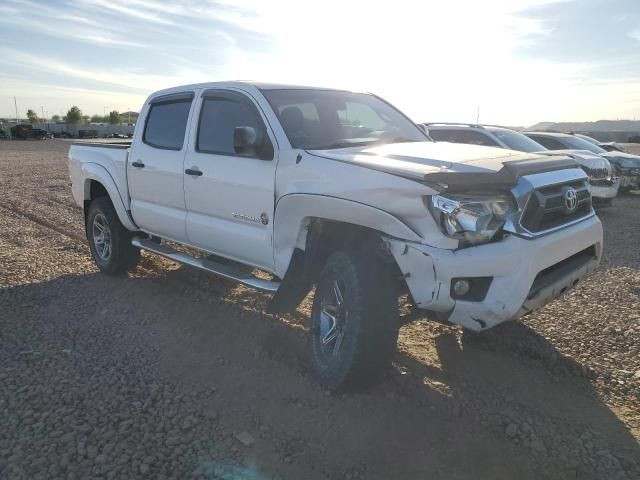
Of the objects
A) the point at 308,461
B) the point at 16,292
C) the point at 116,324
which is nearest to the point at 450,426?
the point at 308,461

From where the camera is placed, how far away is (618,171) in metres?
13.9

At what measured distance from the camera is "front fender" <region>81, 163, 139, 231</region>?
605cm

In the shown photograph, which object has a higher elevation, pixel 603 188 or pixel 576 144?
pixel 576 144

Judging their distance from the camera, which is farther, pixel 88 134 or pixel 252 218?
pixel 88 134

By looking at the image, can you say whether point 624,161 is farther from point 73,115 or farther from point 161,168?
point 73,115

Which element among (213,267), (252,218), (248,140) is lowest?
(213,267)

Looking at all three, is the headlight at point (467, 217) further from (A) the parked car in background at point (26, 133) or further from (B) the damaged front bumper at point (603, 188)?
(A) the parked car in background at point (26, 133)

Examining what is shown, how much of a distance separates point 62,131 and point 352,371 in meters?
74.4

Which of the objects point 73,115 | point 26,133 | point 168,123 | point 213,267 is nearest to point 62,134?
point 26,133

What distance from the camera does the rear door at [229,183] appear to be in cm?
419

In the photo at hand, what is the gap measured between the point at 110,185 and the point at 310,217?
3289 mm

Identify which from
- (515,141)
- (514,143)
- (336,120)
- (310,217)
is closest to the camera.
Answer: (310,217)

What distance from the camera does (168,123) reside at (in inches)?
216

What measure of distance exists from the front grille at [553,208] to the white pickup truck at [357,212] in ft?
0.05
